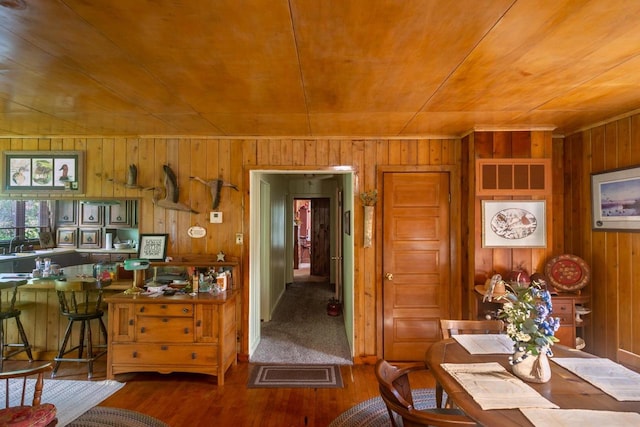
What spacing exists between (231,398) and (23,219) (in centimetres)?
497

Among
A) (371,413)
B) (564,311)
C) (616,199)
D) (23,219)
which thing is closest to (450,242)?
(564,311)

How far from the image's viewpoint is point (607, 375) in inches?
67.1

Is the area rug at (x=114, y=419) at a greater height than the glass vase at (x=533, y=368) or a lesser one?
lesser

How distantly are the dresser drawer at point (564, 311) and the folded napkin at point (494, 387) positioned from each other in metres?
1.53

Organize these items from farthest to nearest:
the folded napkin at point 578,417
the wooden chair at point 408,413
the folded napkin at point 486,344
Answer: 1. the folded napkin at point 486,344
2. the wooden chair at point 408,413
3. the folded napkin at point 578,417

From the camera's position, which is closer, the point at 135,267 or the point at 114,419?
the point at 114,419

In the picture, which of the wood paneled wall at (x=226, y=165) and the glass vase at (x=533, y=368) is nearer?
the glass vase at (x=533, y=368)

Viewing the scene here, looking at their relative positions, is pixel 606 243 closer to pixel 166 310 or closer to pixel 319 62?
pixel 319 62

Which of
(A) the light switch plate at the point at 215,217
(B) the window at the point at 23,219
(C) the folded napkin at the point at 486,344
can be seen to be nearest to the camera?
(C) the folded napkin at the point at 486,344

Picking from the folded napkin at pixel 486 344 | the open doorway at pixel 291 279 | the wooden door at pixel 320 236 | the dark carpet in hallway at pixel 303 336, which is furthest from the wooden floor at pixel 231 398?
the wooden door at pixel 320 236

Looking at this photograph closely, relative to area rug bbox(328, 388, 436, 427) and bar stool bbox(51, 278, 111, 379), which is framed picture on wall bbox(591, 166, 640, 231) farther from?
bar stool bbox(51, 278, 111, 379)

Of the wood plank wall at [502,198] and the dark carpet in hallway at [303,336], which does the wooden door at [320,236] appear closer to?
the dark carpet in hallway at [303,336]

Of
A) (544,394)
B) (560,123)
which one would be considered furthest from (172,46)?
(560,123)

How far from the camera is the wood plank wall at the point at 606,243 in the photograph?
9.04 ft
